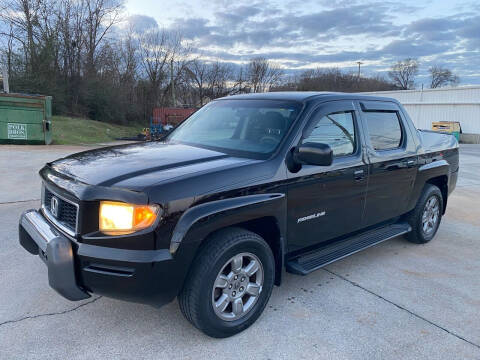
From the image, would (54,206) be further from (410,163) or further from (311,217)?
(410,163)

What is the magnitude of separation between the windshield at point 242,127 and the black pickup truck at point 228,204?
0.05 feet

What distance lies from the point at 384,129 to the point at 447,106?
3066 cm

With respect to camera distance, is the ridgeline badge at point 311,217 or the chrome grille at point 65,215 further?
the ridgeline badge at point 311,217

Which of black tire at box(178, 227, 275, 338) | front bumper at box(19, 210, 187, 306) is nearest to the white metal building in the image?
black tire at box(178, 227, 275, 338)

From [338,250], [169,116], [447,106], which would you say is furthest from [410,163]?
[447,106]

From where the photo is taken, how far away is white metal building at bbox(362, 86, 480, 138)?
28328 millimetres

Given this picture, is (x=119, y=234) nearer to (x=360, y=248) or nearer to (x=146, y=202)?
(x=146, y=202)

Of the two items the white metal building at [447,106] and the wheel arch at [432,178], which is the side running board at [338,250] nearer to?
the wheel arch at [432,178]

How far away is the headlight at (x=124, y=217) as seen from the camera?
236 centimetres

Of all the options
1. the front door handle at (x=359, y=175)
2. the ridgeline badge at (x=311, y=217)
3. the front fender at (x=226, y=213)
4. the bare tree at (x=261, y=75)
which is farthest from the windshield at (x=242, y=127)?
the bare tree at (x=261, y=75)

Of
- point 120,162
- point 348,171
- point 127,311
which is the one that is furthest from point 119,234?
point 348,171

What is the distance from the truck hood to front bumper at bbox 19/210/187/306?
43 centimetres

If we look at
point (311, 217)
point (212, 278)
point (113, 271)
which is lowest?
point (212, 278)

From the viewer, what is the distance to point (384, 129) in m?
4.25
